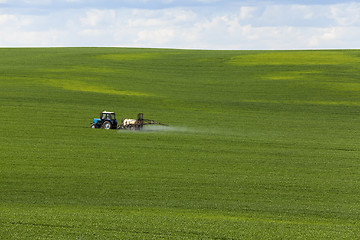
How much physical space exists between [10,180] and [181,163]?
7.02 meters

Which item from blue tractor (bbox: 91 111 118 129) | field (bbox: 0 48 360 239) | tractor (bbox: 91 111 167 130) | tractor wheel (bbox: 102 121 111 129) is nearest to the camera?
field (bbox: 0 48 360 239)

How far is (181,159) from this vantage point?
77.9 ft

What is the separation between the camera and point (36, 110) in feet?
117

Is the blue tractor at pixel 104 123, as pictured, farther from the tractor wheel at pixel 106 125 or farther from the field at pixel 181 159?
the field at pixel 181 159

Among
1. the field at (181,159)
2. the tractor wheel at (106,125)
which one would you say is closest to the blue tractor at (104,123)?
the tractor wheel at (106,125)

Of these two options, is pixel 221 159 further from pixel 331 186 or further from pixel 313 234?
pixel 313 234

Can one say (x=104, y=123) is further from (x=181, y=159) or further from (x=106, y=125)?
(x=181, y=159)

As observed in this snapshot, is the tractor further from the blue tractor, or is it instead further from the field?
the field

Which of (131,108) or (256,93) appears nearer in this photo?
(131,108)

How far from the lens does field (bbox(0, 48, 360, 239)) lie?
15.7 m

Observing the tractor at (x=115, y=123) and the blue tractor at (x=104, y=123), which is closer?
the tractor at (x=115, y=123)

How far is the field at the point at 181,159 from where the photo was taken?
15711 millimetres

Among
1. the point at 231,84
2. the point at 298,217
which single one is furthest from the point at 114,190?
the point at 231,84

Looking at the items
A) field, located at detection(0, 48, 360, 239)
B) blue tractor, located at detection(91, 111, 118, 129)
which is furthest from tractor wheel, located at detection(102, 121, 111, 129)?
field, located at detection(0, 48, 360, 239)
